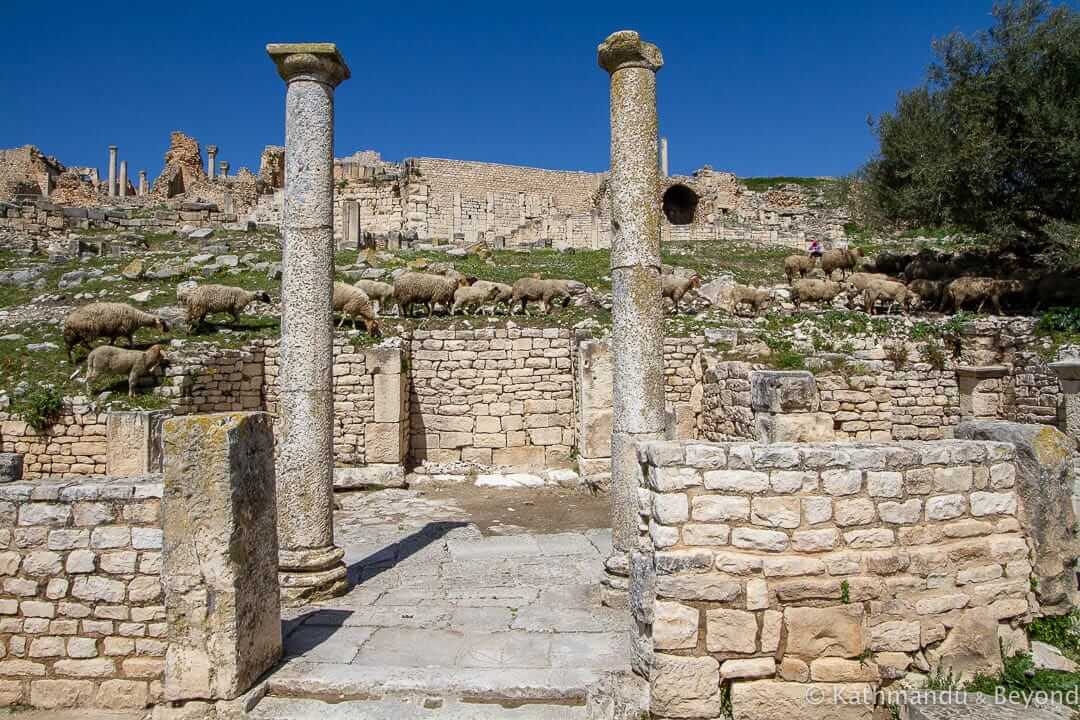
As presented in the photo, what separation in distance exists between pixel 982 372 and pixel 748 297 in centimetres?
502

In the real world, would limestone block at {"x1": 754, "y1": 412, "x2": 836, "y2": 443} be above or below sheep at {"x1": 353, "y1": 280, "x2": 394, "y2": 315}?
below

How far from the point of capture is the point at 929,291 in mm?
17266

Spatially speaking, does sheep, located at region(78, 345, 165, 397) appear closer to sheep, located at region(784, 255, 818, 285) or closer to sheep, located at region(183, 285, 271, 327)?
sheep, located at region(183, 285, 271, 327)

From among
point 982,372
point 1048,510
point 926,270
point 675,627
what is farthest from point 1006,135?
point 675,627

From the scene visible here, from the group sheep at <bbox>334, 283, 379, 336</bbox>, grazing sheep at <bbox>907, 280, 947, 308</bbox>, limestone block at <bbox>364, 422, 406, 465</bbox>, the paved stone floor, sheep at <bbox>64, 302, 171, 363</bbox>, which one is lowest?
the paved stone floor

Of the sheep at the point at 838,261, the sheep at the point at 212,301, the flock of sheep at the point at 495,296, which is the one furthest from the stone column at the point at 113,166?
the sheep at the point at 838,261

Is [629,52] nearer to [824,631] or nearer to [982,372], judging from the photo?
[824,631]

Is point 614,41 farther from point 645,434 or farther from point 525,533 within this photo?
point 525,533

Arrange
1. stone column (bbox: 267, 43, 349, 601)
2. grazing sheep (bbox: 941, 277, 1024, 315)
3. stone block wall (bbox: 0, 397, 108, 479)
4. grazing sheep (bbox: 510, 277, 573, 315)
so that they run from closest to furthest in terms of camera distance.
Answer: stone column (bbox: 267, 43, 349, 601), stone block wall (bbox: 0, 397, 108, 479), grazing sheep (bbox: 510, 277, 573, 315), grazing sheep (bbox: 941, 277, 1024, 315)

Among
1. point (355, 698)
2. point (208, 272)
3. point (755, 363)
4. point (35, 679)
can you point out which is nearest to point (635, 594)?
point (355, 698)

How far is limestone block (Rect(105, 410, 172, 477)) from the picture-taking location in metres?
9.99

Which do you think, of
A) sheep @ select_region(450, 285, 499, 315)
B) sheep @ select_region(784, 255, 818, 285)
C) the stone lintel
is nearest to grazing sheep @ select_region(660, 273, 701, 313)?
sheep @ select_region(450, 285, 499, 315)

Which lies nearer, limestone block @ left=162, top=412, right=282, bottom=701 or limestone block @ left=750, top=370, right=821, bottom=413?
limestone block @ left=162, top=412, right=282, bottom=701

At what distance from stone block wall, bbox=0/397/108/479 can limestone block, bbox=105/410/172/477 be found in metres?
0.24
